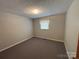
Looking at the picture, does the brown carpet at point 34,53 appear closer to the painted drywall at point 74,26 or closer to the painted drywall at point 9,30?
the painted drywall at point 9,30

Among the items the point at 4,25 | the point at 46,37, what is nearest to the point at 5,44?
the point at 4,25

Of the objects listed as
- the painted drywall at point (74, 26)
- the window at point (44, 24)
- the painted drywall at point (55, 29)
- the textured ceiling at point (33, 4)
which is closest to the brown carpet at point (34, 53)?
the painted drywall at point (74, 26)

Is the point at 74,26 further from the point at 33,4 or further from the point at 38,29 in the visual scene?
the point at 38,29

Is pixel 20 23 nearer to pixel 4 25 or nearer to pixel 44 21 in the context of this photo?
pixel 4 25

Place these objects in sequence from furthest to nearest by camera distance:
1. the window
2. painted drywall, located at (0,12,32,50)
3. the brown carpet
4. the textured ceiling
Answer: the window, painted drywall, located at (0,12,32,50), the brown carpet, the textured ceiling

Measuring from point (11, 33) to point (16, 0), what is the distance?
2.26 m

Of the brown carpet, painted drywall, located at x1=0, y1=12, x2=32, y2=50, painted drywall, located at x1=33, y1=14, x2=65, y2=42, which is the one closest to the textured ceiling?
painted drywall, located at x1=0, y1=12, x2=32, y2=50

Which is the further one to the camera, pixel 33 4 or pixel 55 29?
pixel 55 29

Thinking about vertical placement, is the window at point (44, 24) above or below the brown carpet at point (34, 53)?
above

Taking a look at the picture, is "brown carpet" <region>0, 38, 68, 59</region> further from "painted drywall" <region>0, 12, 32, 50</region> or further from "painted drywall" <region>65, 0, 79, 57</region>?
"painted drywall" <region>65, 0, 79, 57</region>

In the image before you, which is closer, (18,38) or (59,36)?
(18,38)

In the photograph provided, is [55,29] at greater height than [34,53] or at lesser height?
greater

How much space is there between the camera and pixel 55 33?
4309mm

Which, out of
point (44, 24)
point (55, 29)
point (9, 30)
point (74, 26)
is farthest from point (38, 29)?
point (74, 26)
